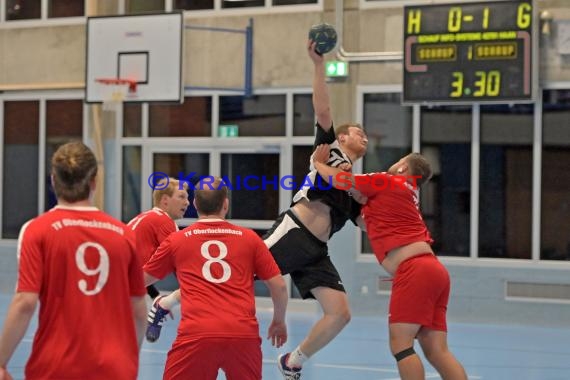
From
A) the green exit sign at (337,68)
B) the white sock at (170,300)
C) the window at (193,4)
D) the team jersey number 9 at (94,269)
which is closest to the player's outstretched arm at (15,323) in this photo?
the team jersey number 9 at (94,269)

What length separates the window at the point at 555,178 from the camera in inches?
543

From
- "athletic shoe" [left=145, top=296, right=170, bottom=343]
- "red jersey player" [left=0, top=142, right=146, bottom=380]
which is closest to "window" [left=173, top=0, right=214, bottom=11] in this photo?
"athletic shoe" [left=145, top=296, right=170, bottom=343]

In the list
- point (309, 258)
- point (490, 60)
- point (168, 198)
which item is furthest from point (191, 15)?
point (309, 258)

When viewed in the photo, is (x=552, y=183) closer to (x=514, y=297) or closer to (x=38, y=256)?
(x=514, y=297)

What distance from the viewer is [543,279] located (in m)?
13.8

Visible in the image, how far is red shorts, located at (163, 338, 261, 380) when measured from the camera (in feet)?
17.9

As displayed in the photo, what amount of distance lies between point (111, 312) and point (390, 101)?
35.3 ft

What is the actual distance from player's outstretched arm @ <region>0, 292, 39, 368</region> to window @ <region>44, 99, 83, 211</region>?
42.4 feet

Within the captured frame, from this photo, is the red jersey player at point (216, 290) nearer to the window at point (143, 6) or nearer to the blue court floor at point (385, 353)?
the blue court floor at point (385, 353)

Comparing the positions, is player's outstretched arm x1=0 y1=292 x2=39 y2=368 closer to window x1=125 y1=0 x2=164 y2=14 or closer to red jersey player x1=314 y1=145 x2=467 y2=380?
red jersey player x1=314 y1=145 x2=467 y2=380

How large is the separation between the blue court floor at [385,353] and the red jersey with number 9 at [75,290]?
468cm

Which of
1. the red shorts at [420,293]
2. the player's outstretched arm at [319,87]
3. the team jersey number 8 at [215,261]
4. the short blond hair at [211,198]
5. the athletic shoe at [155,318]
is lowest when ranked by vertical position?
the athletic shoe at [155,318]

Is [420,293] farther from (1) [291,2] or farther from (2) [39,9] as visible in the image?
(2) [39,9]

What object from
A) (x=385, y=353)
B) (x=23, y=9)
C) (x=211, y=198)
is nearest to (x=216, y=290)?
(x=211, y=198)
